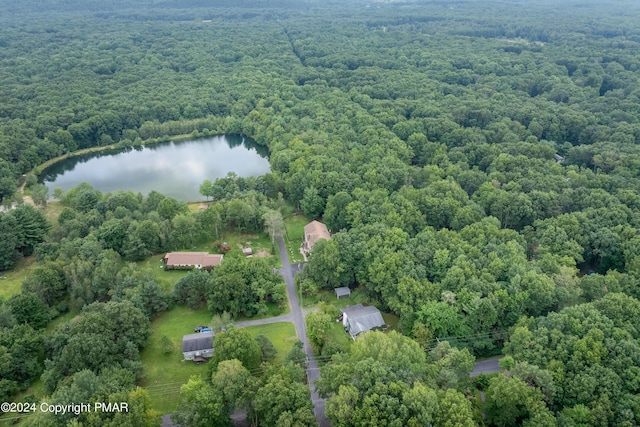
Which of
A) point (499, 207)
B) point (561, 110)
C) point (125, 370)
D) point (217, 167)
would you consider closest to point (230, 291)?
point (125, 370)

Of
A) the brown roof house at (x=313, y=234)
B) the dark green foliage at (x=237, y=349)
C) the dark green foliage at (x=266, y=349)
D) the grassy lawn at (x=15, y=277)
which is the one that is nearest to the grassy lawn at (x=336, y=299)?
the brown roof house at (x=313, y=234)

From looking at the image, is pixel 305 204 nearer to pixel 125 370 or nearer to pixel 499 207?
pixel 499 207

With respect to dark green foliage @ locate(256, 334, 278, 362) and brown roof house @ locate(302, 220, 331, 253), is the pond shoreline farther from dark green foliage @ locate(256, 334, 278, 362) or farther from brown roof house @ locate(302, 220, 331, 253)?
dark green foliage @ locate(256, 334, 278, 362)

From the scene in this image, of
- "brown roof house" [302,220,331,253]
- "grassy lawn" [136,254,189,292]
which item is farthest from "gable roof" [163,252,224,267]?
"brown roof house" [302,220,331,253]

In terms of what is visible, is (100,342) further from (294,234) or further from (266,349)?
(294,234)

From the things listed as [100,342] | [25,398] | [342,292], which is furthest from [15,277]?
[342,292]

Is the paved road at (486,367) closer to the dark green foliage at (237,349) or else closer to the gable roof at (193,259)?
the dark green foliage at (237,349)
